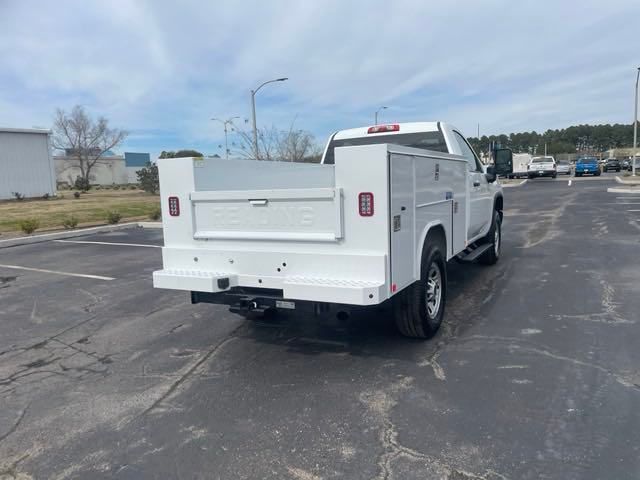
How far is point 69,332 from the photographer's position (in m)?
5.97

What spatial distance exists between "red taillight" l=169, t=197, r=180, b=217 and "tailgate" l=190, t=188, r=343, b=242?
178 mm

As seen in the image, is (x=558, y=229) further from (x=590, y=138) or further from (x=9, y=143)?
(x=590, y=138)

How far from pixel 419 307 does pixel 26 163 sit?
44.0 metres

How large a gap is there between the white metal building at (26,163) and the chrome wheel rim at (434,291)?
139 feet

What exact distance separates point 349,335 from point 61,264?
785 centimetres

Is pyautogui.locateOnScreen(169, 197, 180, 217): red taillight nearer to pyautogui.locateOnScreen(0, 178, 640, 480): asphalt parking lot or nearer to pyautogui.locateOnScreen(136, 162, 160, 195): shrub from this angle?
pyautogui.locateOnScreen(0, 178, 640, 480): asphalt parking lot

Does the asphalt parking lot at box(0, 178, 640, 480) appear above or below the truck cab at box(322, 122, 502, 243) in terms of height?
below

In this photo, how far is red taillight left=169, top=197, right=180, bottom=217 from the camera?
4918 millimetres

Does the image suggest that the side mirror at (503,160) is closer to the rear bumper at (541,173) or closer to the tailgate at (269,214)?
the tailgate at (269,214)

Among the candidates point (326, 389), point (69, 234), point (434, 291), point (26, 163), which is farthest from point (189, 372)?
point (26, 163)

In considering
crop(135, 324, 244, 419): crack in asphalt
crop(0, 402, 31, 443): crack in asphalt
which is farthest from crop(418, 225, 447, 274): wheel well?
crop(0, 402, 31, 443): crack in asphalt

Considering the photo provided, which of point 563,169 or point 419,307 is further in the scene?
point 563,169

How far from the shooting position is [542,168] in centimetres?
4259

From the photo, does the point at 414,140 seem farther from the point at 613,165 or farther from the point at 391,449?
the point at 613,165
